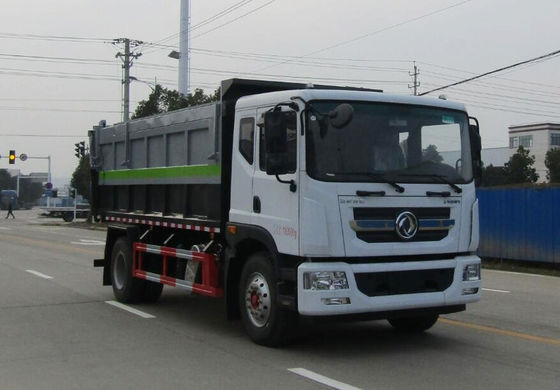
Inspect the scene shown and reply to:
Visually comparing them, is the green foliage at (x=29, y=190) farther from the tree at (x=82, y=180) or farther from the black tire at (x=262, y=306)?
the black tire at (x=262, y=306)

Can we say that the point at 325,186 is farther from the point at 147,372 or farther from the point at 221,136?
the point at 147,372

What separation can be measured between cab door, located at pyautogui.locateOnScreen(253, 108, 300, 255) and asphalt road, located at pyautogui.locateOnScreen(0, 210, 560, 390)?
49.8 inches

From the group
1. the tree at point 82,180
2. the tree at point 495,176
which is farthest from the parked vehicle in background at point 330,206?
the tree at point 495,176

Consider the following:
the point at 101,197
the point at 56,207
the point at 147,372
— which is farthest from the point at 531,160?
the point at 147,372

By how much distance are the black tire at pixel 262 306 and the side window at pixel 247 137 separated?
1118mm

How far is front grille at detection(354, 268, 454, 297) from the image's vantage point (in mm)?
6715

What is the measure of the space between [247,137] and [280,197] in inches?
38.9

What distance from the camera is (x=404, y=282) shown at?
22.7ft

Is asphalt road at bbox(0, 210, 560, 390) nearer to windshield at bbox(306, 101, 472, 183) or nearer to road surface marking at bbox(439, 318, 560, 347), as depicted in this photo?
road surface marking at bbox(439, 318, 560, 347)

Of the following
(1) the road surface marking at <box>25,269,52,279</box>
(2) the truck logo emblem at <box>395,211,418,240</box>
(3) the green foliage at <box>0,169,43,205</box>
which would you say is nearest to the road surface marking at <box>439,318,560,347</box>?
(2) the truck logo emblem at <box>395,211,418,240</box>

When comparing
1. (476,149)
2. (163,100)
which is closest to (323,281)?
(476,149)

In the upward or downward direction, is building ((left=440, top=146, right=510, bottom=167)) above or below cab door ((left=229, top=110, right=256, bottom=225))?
above

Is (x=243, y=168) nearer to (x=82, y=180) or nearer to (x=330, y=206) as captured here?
(x=330, y=206)

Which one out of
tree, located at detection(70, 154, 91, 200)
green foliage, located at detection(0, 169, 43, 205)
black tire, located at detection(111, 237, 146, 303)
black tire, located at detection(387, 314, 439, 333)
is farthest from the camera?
green foliage, located at detection(0, 169, 43, 205)
